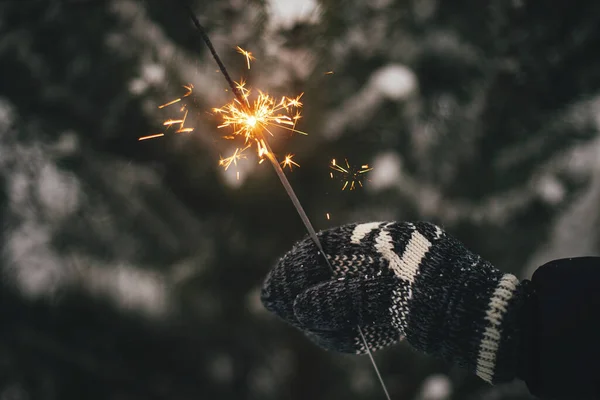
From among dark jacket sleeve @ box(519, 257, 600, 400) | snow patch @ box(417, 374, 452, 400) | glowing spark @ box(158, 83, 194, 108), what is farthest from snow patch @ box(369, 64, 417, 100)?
snow patch @ box(417, 374, 452, 400)

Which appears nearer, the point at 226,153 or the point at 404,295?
the point at 404,295

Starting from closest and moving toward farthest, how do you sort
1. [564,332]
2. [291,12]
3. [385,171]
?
[564,332]
[291,12]
[385,171]

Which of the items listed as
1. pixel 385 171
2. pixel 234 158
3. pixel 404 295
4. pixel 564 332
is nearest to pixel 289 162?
pixel 234 158

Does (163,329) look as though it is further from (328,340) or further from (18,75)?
(18,75)

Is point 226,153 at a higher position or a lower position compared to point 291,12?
lower

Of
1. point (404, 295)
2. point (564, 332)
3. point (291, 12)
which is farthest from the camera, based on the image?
point (291, 12)

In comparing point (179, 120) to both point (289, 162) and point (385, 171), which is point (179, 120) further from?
point (385, 171)

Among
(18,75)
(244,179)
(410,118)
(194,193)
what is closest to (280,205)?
(244,179)
